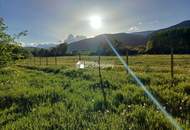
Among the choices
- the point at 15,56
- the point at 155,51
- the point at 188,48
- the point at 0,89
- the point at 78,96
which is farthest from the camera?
the point at 155,51

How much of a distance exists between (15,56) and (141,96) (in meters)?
5.05

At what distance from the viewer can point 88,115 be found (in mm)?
6355

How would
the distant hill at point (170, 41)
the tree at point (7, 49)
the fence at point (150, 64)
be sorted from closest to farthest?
the tree at point (7, 49), the fence at point (150, 64), the distant hill at point (170, 41)

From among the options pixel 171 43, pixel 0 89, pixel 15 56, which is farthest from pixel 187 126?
pixel 171 43

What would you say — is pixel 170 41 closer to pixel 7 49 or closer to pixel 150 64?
pixel 150 64

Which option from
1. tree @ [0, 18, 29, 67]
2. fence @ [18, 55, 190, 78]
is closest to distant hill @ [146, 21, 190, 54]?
fence @ [18, 55, 190, 78]

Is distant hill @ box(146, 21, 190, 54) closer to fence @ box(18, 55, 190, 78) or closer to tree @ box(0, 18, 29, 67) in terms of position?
fence @ box(18, 55, 190, 78)

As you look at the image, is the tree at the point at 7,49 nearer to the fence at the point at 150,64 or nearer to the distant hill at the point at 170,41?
the fence at the point at 150,64

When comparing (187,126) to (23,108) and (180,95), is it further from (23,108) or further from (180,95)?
(23,108)

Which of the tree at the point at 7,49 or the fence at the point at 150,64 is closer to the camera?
the tree at the point at 7,49

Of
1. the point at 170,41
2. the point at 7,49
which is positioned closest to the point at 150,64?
the point at 7,49

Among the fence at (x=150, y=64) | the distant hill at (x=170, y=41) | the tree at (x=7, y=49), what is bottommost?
the fence at (x=150, y=64)

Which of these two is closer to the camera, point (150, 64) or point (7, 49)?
point (7, 49)

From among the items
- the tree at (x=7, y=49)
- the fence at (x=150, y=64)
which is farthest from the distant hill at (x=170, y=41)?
the tree at (x=7, y=49)
